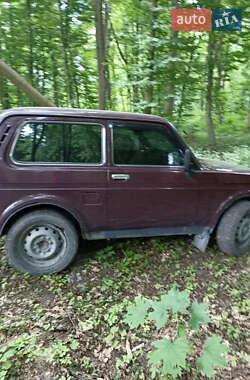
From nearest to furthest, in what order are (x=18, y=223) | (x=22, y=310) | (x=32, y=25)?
1. (x=22, y=310)
2. (x=18, y=223)
3. (x=32, y=25)

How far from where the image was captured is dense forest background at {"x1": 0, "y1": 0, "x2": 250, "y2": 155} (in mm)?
5555

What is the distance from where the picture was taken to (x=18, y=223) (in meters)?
2.56

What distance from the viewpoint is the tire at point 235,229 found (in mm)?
3160

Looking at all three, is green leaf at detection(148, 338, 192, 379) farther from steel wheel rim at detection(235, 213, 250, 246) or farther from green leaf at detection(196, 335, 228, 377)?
steel wheel rim at detection(235, 213, 250, 246)

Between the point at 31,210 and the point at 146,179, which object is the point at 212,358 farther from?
the point at 31,210

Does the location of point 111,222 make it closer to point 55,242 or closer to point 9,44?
point 55,242

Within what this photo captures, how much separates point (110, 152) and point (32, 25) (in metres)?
6.23

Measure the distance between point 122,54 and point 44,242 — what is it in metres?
7.92

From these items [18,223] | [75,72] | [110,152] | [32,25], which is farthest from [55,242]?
[75,72]

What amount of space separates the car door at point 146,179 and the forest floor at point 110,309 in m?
0.56

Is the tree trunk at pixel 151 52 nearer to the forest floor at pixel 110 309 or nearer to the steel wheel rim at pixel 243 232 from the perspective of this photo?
the steel wheel rim at pixel 243 232

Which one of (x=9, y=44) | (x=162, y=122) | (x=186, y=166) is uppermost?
(x=9, y=44)

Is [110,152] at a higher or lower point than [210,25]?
lower

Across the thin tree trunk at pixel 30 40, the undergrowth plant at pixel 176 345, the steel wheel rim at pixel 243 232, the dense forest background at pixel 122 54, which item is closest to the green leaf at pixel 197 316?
the undergrowth plant at pixel 176 345
